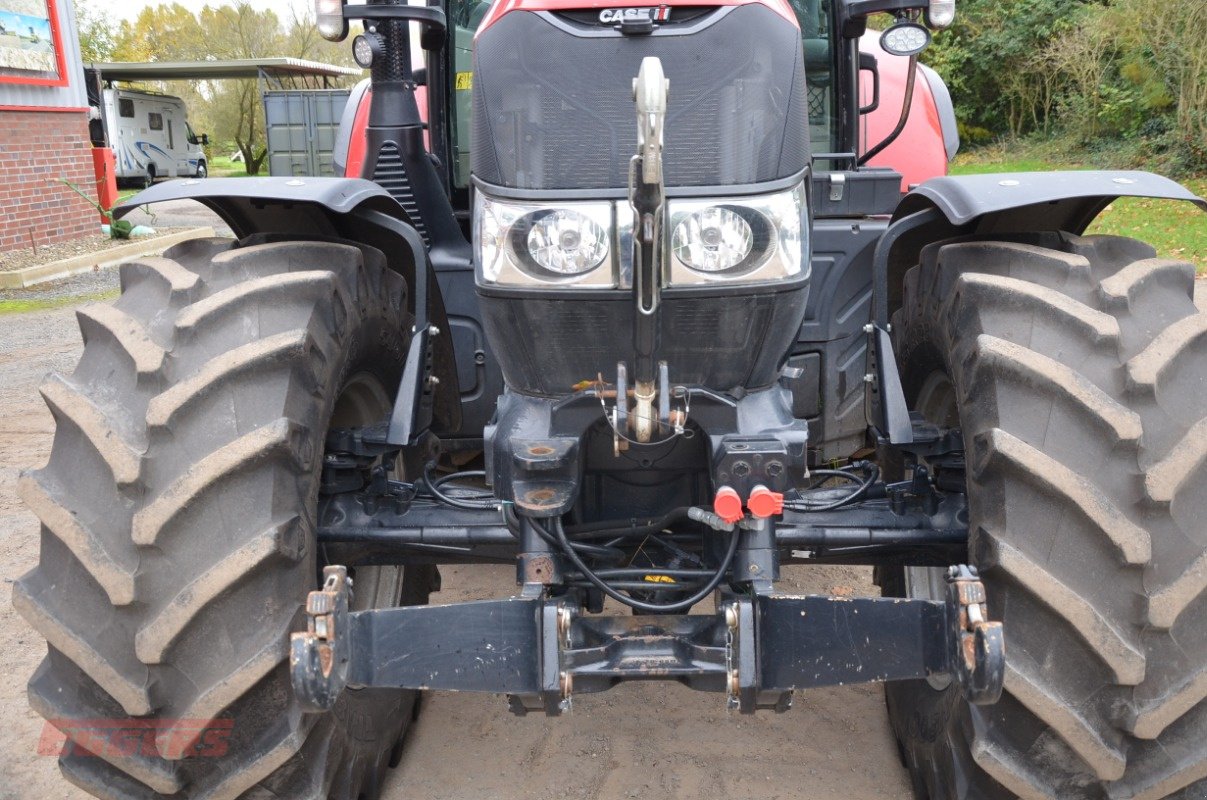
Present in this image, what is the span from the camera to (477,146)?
8.11 ft

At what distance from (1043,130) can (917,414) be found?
81.5 feet

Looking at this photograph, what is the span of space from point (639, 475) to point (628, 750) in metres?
1.12

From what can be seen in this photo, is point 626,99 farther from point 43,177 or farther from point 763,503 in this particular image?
point 43,177

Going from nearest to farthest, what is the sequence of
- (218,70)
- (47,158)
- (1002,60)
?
1. (47,158)
2. (1002,60)
3. (218,70)

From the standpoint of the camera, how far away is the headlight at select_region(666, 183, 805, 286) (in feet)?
7.45

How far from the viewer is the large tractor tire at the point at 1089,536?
2.12 metres

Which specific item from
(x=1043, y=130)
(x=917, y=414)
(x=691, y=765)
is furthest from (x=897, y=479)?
(x=1043, y=130)

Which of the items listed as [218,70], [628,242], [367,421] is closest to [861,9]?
[628,242]

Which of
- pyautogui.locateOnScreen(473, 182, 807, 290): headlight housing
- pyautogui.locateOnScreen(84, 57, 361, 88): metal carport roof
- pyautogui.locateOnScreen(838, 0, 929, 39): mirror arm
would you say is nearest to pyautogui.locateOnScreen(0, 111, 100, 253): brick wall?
pyautogui.locateOnScreen(838, 0, 929, 39): mirror arm

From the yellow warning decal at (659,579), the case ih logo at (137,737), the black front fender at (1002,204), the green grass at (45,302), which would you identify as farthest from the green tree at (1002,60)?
the case ih logo at (137,737)

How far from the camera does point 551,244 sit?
2.30m

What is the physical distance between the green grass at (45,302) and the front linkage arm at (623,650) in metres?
10.0

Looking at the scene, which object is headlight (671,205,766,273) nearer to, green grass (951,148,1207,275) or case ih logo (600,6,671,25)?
case ih logo (600,6,671,25)

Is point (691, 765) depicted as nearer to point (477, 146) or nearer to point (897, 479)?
point (897, 479)
